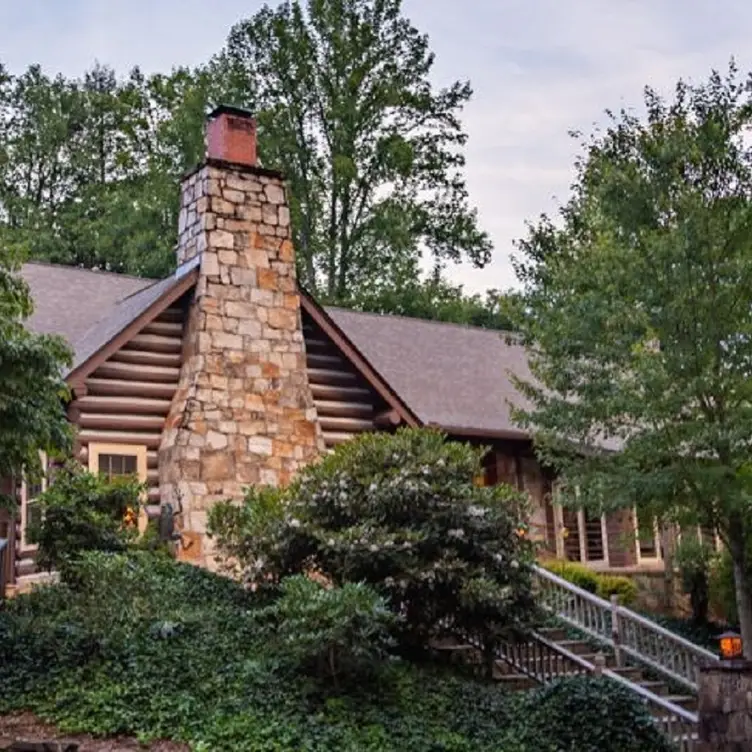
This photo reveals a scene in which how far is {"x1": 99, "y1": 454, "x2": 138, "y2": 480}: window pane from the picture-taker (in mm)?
17098

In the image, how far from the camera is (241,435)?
1714cm

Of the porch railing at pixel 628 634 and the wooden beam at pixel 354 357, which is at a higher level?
the wooden beam at pixel 354 357

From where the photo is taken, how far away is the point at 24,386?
1116cm

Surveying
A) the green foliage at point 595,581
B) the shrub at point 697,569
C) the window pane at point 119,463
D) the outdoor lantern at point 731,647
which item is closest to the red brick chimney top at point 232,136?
the window pane at point 119,463

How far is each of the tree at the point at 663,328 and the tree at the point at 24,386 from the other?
683 cm

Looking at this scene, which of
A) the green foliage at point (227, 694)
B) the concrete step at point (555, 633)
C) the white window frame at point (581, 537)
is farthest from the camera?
the white window frame at point (581, 537)

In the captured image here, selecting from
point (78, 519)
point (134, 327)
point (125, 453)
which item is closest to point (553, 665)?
point (78, 519)

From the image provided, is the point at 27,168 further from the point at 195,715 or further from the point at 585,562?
the point at 195,715

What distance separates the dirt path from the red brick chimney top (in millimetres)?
10990

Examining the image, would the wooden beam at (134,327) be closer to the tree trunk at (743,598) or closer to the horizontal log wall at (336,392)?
the horizontal log wall at (336,392)

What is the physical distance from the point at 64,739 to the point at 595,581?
41.8 ft

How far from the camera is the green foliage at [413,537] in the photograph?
492 inches

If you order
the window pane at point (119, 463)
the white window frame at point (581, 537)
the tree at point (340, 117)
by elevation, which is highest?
the tree at point (340, 117)

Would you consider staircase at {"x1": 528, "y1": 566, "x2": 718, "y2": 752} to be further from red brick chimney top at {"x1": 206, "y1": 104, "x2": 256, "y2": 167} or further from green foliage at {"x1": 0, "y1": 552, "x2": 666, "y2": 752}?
red brick chimney top at {"x1": 206, "y1": 104, "x2": 256, "y2": 167}
